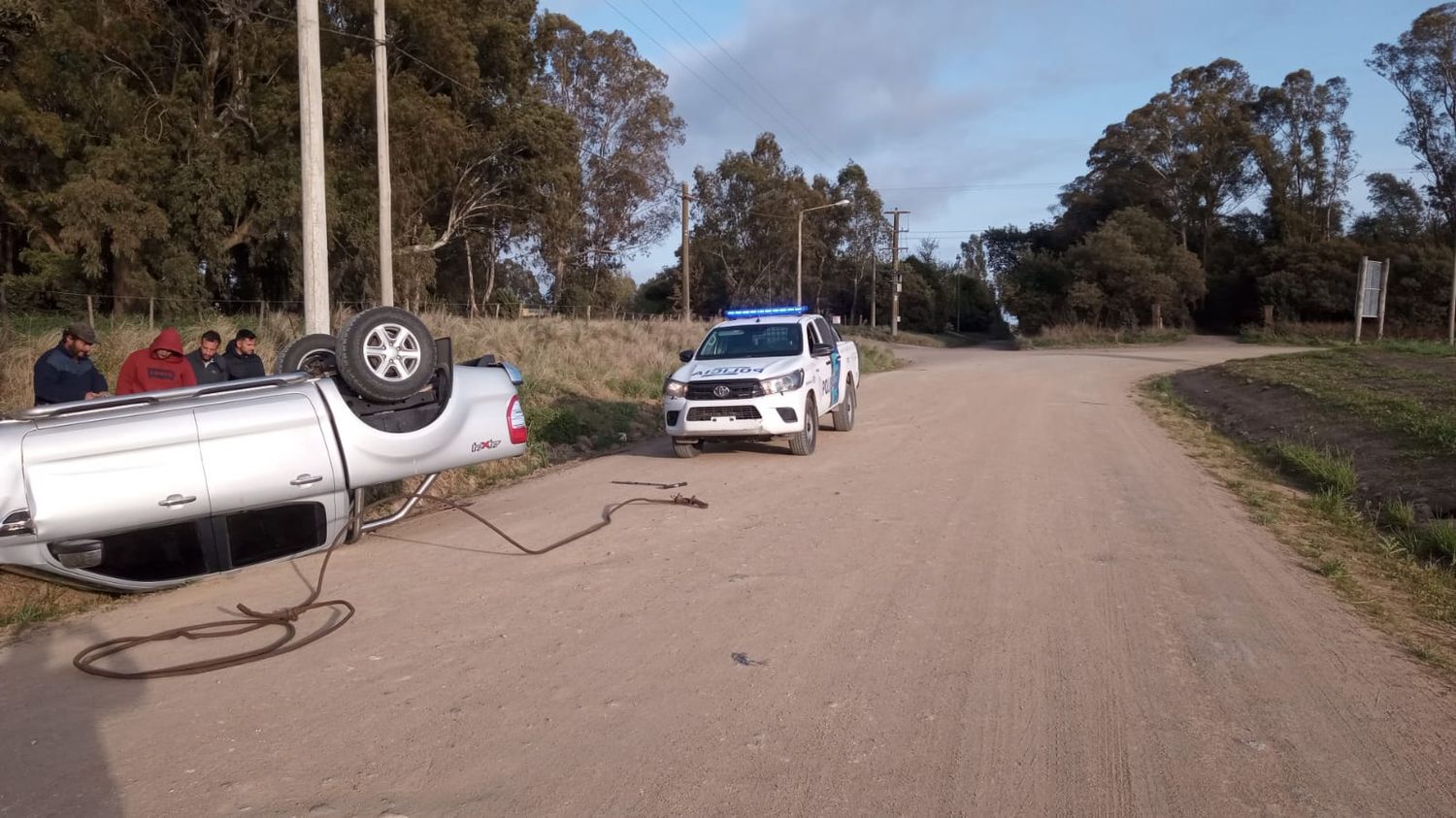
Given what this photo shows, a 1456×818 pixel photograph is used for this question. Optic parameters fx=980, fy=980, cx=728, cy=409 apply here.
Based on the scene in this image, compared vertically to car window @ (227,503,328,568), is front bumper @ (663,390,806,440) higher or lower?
higher

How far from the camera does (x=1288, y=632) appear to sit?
570 cm

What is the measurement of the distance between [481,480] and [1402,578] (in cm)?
879

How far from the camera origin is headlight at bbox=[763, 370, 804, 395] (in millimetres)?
11727

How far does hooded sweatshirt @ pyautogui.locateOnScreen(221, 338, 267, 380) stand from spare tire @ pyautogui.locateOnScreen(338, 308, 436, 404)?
129 inches

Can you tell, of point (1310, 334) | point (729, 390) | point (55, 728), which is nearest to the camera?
point (55, 728)

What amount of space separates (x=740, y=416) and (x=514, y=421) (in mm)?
4134

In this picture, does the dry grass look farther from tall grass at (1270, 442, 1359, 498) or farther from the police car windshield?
the police car windshield

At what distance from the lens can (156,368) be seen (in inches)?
335

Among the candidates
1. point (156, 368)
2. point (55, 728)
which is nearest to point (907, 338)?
point (156, 368)

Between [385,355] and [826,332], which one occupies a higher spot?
[826,332]

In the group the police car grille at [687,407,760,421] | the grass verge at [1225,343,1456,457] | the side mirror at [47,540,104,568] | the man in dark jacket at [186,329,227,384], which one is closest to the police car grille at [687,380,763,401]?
the police car grille at [687,407,760,421]

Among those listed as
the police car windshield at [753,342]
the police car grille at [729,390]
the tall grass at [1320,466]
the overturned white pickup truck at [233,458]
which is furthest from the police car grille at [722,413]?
the tall grass at [1320,466]

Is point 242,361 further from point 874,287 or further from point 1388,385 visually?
point 874,287

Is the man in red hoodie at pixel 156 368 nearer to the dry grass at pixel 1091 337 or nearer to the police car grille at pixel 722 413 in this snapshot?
the police car grille at pixel 722 413
